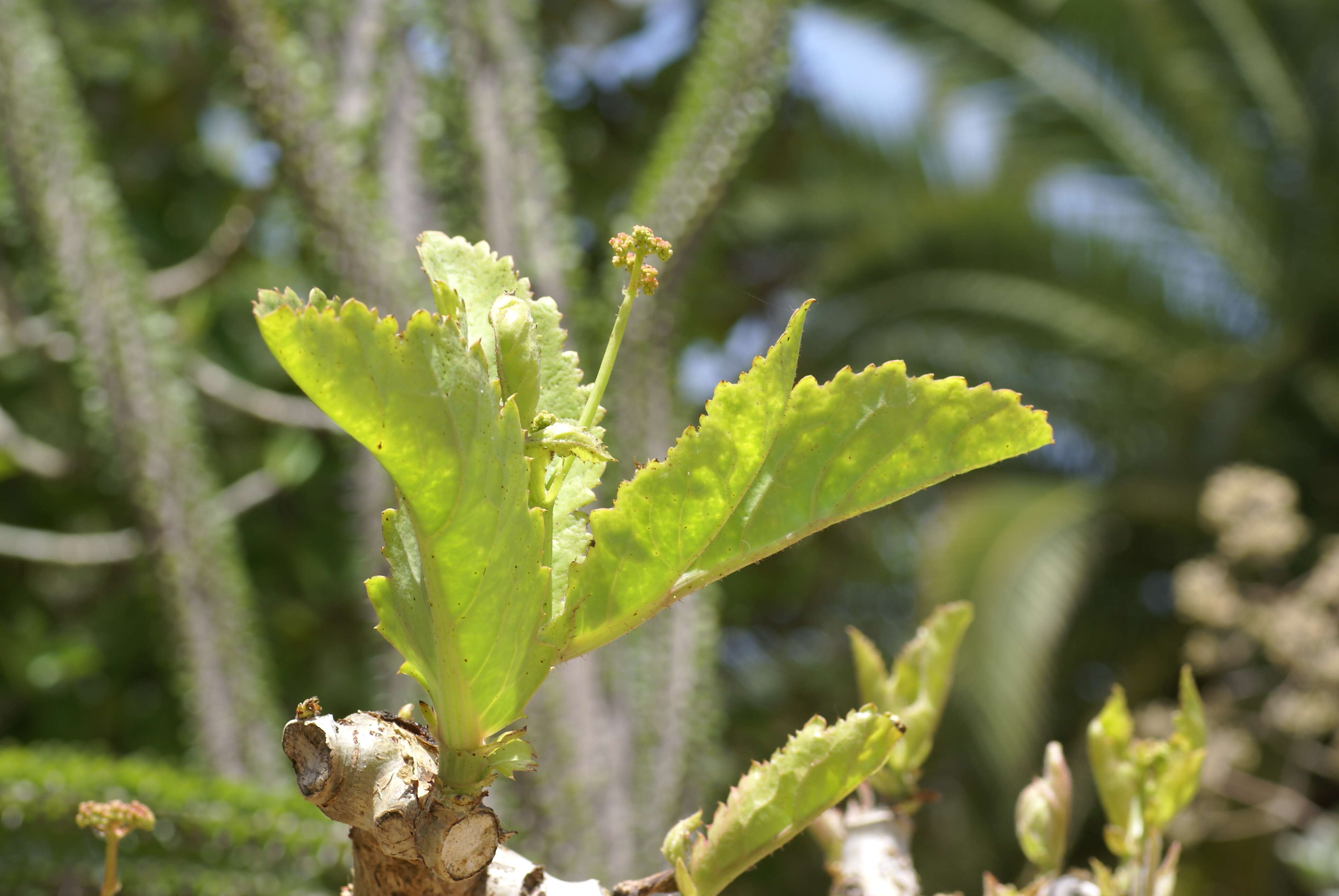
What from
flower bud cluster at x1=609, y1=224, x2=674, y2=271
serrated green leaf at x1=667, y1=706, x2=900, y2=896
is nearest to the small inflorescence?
flower bud cluster at x1=609, y1=224, x2=674, y2=271

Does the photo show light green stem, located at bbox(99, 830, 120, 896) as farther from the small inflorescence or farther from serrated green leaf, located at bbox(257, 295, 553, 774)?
the small inflorescence

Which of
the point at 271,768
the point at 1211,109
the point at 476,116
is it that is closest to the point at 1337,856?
the point at 271,768

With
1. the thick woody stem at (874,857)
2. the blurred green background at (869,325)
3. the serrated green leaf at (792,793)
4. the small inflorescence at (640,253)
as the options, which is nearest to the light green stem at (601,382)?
the small inflorescence at (640,253)

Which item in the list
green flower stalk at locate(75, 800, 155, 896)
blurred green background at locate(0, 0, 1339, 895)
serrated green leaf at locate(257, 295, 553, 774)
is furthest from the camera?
blurred green background at locate(0, 0, 1339, 895)

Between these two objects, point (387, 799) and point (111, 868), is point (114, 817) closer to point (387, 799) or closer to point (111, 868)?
point (111, 868)

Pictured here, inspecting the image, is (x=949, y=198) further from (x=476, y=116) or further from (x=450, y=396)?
(x=450, y=396)

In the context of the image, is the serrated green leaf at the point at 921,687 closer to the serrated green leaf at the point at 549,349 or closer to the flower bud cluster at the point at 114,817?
the serrated green leaf at the point at 549,349
